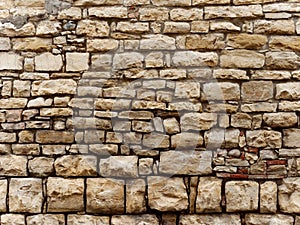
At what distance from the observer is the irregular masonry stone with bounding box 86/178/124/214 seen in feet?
12.2

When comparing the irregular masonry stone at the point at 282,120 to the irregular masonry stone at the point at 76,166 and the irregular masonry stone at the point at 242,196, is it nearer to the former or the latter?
the irregular masonry stone at the point at 242,196

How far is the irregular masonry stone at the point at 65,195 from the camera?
12.2ft

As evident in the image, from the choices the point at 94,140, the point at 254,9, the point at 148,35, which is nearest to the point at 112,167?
the point at 94,140

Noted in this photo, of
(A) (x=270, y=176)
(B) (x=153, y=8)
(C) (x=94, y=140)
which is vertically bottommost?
(A) (x=270, y=176)

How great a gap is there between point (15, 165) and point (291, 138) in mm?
Result: 2279

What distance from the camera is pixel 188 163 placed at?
370 centimetres

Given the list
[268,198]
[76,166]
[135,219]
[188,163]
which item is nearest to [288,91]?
[268,198]

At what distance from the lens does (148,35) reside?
3.77 m

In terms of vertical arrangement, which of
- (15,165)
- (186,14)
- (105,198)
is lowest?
(105,198)

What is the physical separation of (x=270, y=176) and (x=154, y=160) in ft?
3.12

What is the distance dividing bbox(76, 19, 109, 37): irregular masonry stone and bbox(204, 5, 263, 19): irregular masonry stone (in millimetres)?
844

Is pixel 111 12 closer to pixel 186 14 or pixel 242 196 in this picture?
pixel 186 14

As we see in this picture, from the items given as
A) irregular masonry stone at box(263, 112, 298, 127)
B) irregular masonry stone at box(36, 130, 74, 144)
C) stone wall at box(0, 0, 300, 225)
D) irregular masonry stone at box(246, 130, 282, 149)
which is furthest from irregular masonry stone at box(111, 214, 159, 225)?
irregular masonry stone at box(263, 112, 298, 127)

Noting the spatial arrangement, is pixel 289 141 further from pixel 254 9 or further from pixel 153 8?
pixel 153 8
